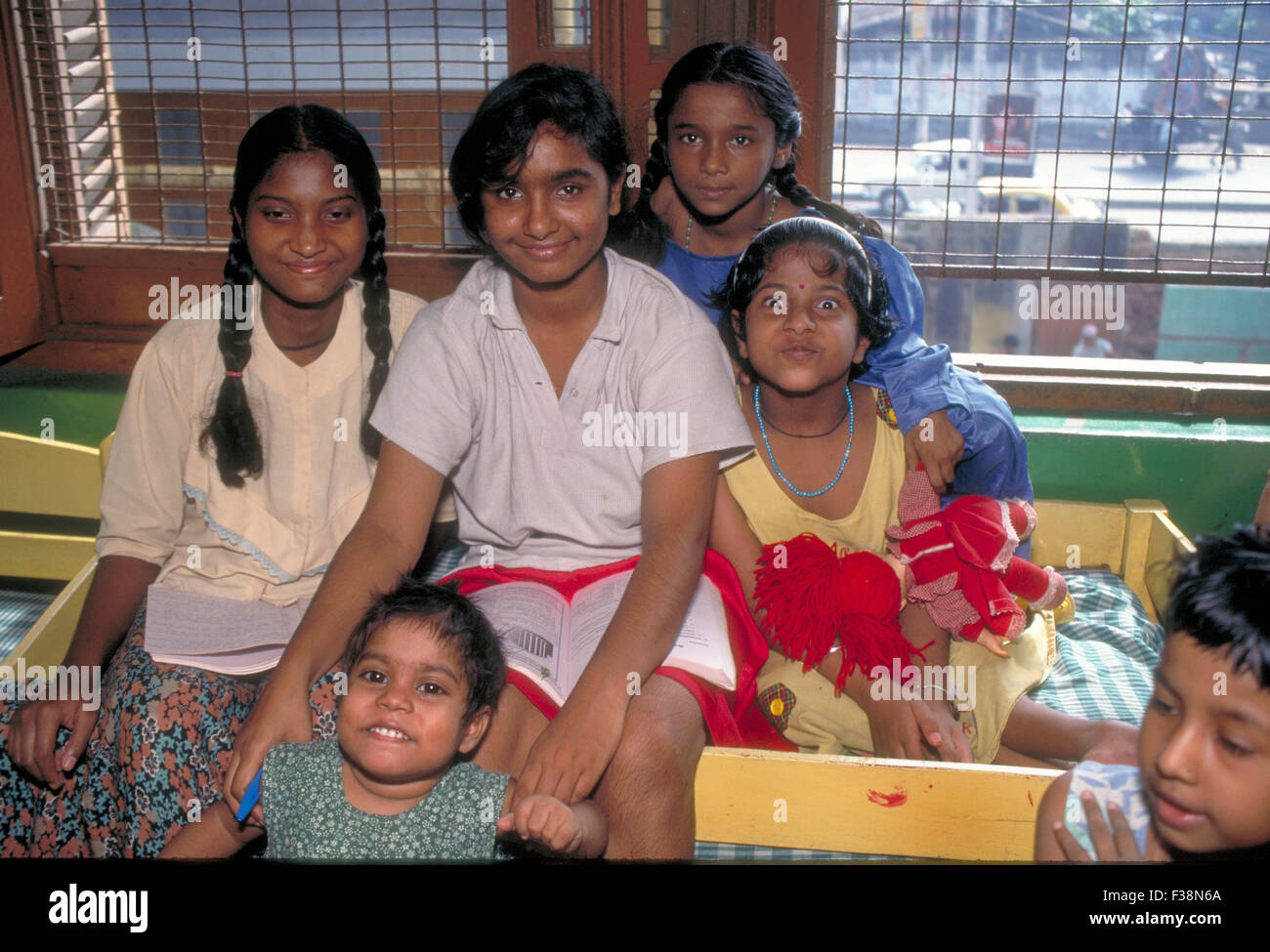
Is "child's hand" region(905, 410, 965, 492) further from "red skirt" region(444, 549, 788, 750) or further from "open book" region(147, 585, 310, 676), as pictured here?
"open book" region(147, 585, 310, 676)

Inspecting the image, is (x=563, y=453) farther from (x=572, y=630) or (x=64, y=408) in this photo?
(x=64, y=408)

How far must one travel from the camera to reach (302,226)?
6.17 ft

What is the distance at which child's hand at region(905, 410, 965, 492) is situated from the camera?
2.02 meters

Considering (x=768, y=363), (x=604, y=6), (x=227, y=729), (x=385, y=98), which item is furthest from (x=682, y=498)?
(x=385, y=98)

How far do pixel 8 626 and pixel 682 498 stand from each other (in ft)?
5.94

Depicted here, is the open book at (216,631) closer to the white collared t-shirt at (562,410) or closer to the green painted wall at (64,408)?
the white collared t-shirt at (562,410)

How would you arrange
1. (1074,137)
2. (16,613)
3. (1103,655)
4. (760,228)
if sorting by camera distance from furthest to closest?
(1074,137) < (16,613) < (760,228) < (1103,655)

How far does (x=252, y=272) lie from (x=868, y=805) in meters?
1.52

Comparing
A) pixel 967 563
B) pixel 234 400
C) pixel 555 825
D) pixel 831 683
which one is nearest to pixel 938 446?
pixel 967 563

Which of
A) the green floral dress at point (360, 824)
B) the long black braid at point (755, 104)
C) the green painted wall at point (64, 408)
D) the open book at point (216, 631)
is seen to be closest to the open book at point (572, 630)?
the green floral dress at point (360, 824)

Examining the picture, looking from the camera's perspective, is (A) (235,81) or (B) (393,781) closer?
(B) (393,781)

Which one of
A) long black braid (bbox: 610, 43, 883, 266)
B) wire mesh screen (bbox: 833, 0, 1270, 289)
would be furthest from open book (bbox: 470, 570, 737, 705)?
wire mesh screen (bbox: 833, 0, 1270, 289)

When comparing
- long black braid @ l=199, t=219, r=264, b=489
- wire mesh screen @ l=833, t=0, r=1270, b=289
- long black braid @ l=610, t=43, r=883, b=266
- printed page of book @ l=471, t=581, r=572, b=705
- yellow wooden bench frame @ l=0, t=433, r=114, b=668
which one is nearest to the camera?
→ printed page of book @ l=471, t=581, r=572, b=705

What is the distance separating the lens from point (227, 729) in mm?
1741
